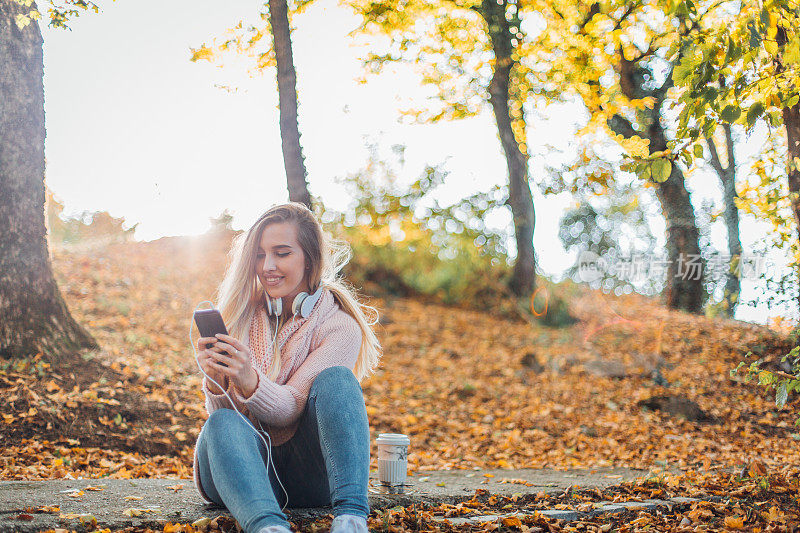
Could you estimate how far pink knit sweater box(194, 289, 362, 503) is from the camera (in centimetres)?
238

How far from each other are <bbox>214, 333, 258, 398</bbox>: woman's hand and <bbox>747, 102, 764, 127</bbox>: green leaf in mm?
2434

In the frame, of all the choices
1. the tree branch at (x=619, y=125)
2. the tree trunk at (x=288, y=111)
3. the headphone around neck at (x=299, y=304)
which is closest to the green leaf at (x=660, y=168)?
the headphone around neck at (x=299, y=304)

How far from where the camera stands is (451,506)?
10.1 feet

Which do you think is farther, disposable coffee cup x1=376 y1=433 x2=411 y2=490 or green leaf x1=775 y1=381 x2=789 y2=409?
disposable coffee cup x1=376 y1=433 x2=411 y2=490

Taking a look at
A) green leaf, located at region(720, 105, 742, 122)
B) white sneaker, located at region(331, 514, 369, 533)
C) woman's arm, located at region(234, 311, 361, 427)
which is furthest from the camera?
green leaf, located at region(720, 105, 742, 122)

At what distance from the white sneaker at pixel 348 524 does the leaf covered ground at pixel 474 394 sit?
343 mm

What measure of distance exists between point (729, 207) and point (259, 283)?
32.6 ft

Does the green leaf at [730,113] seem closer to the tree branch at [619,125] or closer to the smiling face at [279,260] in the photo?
the smiling face at [279,260]

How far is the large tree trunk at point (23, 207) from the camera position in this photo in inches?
197

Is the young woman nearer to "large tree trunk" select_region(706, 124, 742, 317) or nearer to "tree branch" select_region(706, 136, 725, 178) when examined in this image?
"large tree trunk" select_region(706, 124, 742, 317)

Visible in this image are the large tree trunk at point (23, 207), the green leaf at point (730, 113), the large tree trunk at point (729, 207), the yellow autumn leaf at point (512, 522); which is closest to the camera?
the yellow autumn leaf at point (512, 522)

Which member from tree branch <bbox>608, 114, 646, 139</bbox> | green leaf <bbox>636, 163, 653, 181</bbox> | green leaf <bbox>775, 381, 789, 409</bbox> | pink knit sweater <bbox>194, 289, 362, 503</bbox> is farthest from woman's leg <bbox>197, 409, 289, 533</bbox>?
tree branch <bbox>608, 114, 646, 139</bbox>

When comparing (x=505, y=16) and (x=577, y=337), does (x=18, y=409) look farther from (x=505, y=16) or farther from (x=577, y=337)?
(x=505, y=16)

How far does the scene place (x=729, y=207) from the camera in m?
10.6
